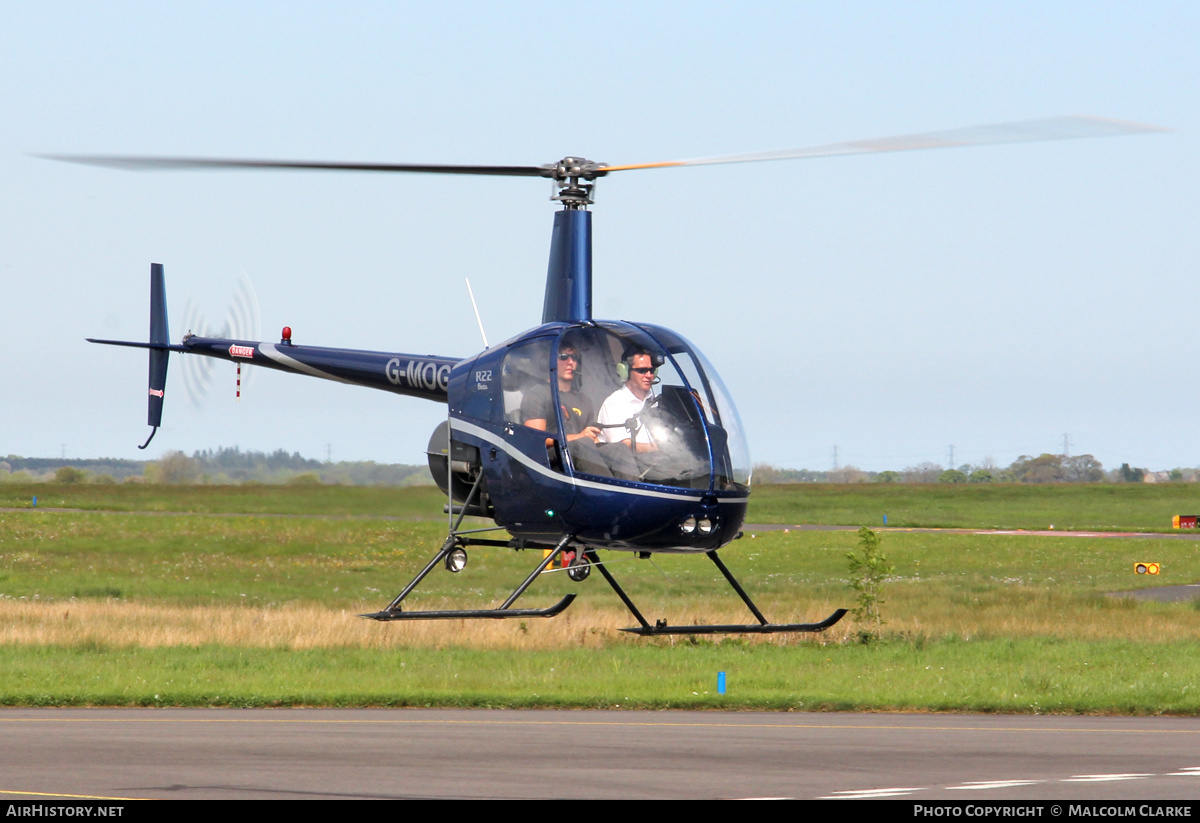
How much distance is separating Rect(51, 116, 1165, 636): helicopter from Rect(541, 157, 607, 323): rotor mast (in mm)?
25

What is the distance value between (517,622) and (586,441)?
2494 centimetres

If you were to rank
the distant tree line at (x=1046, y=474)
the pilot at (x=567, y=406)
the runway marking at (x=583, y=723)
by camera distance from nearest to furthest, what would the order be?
the pilot at (x=567, y=406)
the runway marking at (x=583, y=723)
the distant tree line at (x=1046, y=474)

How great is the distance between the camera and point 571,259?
49.1ft

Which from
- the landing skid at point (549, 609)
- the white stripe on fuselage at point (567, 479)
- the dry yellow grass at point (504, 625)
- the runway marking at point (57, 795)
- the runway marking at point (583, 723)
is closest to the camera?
the landing skid at point (549, 609)

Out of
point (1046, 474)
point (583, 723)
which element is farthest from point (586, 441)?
point (1046, 474)

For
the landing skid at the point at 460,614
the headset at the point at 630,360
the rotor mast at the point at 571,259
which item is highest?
the rotor mast at the point at 571,259

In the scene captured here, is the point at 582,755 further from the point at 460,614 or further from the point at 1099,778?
the point at 1099,778

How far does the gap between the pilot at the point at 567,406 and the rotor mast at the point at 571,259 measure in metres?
1.47

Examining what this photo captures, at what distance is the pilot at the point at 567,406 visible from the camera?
1319 cm

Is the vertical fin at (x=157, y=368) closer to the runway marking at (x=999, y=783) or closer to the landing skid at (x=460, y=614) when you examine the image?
the landing skid at (x=460, y=614)

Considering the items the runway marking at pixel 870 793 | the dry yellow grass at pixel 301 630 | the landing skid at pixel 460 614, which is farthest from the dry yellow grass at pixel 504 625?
the landing skid at pixel 460 614

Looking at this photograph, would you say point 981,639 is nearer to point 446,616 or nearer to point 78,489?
point 446,616

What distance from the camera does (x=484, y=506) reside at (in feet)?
48.3

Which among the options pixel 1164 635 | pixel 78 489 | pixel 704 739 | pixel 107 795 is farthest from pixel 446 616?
pixel 78 489
